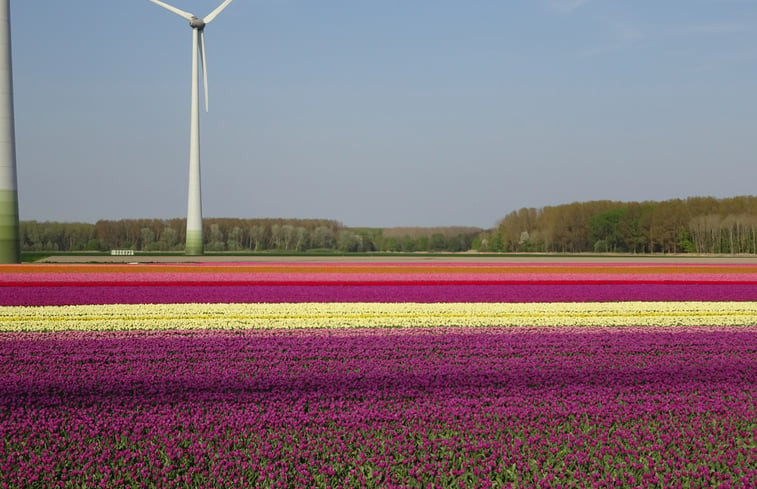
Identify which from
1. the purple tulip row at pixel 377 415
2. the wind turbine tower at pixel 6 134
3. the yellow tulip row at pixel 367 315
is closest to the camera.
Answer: the purple tulip row at pixel 377 415

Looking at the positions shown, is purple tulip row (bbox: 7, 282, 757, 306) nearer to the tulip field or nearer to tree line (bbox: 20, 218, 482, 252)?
the tulip field

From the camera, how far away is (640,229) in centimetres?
13050

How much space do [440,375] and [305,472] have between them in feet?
14.1

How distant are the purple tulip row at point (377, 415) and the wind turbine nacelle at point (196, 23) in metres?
46.0

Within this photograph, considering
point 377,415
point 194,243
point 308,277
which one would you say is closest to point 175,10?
point 194,243

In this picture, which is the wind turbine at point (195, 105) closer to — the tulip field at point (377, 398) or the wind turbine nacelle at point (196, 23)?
the wind turbine nacelle at point (196, 23)

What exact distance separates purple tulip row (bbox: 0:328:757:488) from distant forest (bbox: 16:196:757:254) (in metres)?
98.3

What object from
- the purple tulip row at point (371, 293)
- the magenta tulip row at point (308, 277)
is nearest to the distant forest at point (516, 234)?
the magenta tulip row at point (308, 277)

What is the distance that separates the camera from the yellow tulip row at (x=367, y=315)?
1816cm

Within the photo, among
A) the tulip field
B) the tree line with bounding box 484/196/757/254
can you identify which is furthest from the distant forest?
the tulip field

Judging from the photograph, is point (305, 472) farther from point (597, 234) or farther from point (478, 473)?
point (597, 234)

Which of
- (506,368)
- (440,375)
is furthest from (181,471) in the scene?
(506,368)

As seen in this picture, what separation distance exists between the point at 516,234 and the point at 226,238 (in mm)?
52090

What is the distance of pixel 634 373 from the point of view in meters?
11.9
